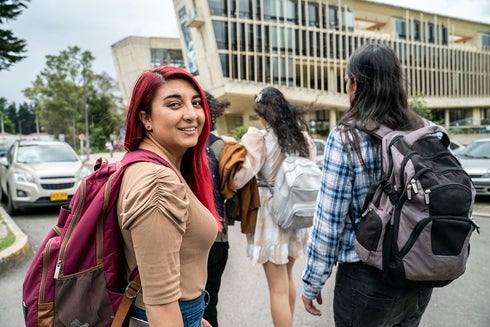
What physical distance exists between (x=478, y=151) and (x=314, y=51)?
3434cm

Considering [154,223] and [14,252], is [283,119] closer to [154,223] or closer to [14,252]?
[154,223]

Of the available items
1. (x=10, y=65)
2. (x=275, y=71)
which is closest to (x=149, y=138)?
(x=10, y=65)

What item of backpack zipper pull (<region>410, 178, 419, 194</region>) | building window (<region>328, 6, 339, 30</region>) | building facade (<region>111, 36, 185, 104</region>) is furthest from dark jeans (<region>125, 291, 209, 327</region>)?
building facade (<region>111, 36, 185, 104</region>)

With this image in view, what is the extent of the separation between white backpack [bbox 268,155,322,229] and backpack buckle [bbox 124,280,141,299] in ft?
5.11

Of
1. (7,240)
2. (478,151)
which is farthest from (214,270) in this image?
(478,151)

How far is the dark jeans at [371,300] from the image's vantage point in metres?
1.65

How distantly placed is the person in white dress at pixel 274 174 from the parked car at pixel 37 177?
664cm

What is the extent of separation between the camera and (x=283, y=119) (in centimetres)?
282

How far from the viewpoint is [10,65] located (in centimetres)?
1977

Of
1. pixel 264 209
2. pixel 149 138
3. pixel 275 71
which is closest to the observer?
pixel 149 138

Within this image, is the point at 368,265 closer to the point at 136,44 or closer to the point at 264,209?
the point at 264,209

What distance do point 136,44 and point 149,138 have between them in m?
60.2

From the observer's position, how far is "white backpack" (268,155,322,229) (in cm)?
267

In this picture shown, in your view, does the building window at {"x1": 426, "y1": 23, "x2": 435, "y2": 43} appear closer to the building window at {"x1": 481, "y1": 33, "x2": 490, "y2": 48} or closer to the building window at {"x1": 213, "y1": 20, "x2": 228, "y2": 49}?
the building window at {"x1": 481, "y1": 33, "x2": 490, "y2": 48}
